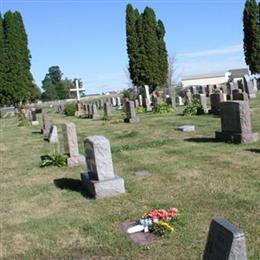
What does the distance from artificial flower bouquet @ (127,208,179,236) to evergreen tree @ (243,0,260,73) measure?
43.7 metres

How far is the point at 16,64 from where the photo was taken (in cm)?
4972

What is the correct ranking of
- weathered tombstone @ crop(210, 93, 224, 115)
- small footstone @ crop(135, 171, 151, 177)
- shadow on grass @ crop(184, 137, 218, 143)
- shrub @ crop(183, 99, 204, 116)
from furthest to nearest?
shrub @ crop(183, 99, 204, 116) → weathered tombstone @ crop(210, 93, 224, 115) → shadow on grass @ crop(184, 137, 218, 143) → small footstone @ crop(135, 171, 151, 177)

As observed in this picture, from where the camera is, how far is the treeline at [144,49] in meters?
46.5

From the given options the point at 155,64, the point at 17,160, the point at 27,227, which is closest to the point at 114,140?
the point at 17,160

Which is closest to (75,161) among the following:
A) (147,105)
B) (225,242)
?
(225,242)

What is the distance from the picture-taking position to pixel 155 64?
153ft

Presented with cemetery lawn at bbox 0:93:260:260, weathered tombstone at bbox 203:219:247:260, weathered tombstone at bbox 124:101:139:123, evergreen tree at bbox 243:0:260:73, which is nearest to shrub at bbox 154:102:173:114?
weathered tombstone at bbox 124:101:139:123

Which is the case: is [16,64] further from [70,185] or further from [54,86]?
[54,86]

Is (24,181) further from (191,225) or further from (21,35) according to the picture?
(21,35)

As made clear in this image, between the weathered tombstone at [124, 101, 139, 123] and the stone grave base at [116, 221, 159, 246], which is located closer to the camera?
the stone grave base at [116, 221, 159, 246]

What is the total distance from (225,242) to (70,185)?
6.75 meters

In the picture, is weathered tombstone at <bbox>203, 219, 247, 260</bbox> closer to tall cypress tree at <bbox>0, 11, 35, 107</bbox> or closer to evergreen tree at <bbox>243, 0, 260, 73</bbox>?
evergreen tree at <bbox>243, 0, 260, 73</bbox>

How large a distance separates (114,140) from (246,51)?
35.6m

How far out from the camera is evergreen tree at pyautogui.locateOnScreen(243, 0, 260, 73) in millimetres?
47969
